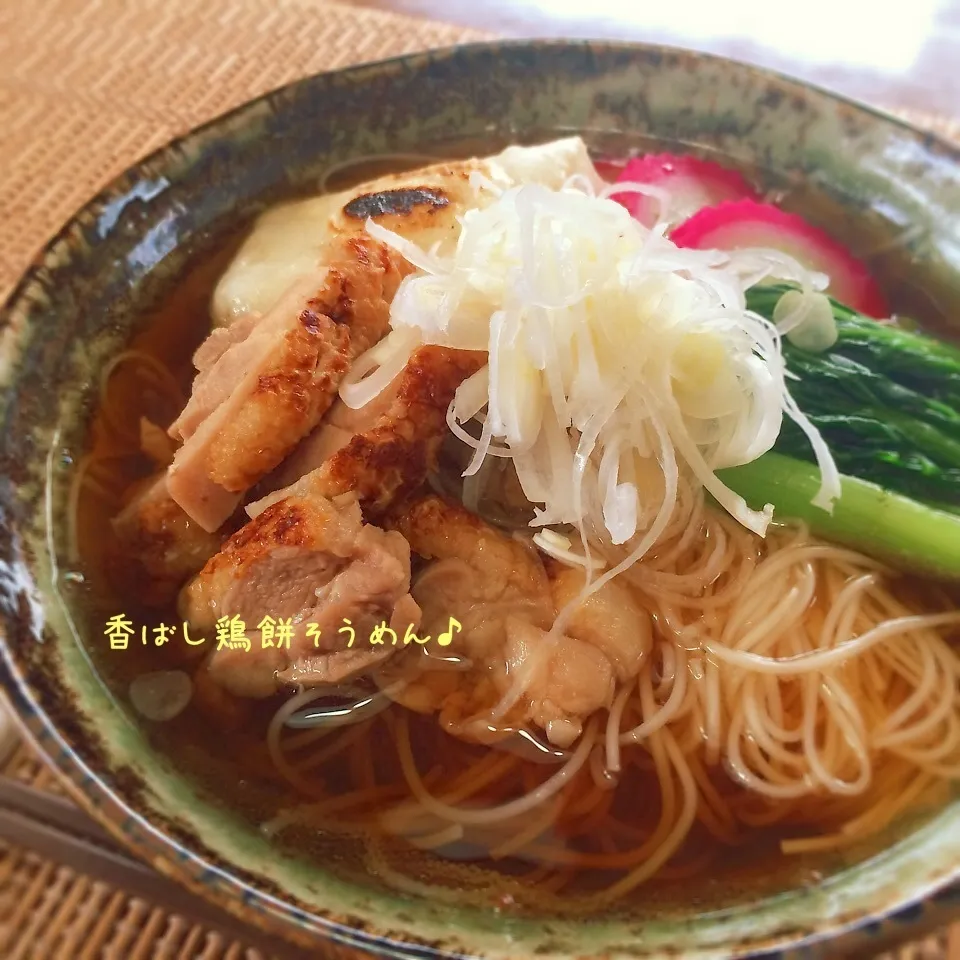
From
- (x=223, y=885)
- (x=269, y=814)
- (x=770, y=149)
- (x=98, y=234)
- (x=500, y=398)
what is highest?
(x=770, y=149)

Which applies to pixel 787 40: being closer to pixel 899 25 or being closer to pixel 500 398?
pixel 899 25

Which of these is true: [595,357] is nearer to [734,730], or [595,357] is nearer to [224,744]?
[734,730]

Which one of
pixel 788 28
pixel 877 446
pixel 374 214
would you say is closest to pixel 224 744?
pixel 374 214

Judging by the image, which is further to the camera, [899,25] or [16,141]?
[899,25]

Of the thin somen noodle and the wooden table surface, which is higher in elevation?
the wooden table surface

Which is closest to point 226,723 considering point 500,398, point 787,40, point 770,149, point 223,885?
point 223,885

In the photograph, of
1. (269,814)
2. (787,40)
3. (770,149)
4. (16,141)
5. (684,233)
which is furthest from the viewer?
(787,40)

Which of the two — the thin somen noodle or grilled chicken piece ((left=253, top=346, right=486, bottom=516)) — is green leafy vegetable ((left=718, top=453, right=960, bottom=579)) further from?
grilled chicken piece ((left=253, top=346, right=486, bottom=516))

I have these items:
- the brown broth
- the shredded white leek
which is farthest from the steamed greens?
the brown broth
